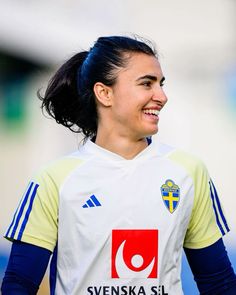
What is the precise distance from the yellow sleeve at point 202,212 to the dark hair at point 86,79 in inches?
17.3

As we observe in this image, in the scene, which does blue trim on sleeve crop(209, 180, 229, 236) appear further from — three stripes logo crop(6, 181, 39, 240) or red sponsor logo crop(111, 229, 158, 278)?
three stripes logo crop(6, 181, 39, 240)

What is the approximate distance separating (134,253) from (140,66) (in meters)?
0.73

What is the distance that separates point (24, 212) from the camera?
141 inches

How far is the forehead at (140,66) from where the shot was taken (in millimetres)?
3641

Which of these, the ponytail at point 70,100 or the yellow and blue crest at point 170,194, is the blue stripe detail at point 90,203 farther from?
the ponytail at point 70,100

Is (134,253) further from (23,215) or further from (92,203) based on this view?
(23,215)

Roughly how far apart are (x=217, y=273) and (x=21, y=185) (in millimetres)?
11305

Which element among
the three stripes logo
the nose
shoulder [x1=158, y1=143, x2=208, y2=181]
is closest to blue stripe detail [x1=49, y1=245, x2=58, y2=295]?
the three stripes logo

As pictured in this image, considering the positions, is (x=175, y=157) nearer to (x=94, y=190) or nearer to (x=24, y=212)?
(x=94, y=190)

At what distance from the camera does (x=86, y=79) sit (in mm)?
3857

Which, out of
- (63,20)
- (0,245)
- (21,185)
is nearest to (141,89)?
(0,245)

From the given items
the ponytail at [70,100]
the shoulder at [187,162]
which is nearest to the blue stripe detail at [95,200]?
the shoulder at [187,162]

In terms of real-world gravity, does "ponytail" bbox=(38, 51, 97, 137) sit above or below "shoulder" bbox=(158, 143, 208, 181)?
above

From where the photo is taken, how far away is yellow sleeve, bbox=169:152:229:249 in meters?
3.60
